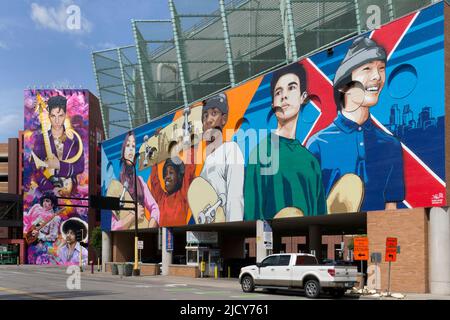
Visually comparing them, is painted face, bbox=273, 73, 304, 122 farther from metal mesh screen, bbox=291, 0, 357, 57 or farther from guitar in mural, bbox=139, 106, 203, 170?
guitar in mural, bbox=139, 106, 203, 170

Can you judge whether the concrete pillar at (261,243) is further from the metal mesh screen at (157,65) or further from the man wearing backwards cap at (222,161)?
the metal mesh screen at (157,65)

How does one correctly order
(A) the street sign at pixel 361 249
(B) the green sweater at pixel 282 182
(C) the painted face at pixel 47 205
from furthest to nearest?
(C) the painted face at pixel 47 205 < (B) the green sweater at pixel 282 182 < (A) the street sign at pixel 361 249

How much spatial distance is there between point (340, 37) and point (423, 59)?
11.2 metres

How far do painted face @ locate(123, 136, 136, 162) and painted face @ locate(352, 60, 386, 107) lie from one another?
31077 mm

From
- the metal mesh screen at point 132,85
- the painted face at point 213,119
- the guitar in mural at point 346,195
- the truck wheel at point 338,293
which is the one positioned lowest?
the truck wheel at point 338,293

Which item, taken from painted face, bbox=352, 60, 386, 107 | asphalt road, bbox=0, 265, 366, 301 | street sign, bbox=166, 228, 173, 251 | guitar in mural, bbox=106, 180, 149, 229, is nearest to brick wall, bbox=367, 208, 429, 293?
asphalt road, bbox=0, 265, 366, 301

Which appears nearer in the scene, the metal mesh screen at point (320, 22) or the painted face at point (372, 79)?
the painted face at point (372, 79)

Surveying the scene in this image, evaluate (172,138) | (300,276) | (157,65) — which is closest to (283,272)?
(300,276)

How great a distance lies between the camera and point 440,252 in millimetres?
28375

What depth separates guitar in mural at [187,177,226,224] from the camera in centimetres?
4451

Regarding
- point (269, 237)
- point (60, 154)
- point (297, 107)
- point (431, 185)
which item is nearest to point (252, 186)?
point (269, 237)

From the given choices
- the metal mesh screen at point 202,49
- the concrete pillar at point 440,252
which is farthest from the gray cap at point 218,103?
the concrete pillar at point 440,252

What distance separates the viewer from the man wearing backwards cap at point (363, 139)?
102 ft

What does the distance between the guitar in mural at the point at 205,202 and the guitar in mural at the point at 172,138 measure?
11.8 ft
